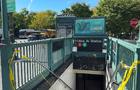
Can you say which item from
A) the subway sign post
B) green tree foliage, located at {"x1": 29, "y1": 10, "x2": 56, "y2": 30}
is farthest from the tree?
the subway sign post

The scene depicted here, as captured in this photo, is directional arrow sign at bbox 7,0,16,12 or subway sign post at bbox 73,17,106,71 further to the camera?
subway sign post at bbox 73,17,106,71

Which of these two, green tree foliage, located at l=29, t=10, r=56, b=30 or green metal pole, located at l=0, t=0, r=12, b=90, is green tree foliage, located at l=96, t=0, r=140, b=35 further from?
green tree foliage, located at l=29, t=10, r=56, b=30

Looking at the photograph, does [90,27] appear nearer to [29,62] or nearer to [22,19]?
[29,62]

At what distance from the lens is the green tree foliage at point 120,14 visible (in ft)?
83.2

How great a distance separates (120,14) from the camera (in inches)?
1002

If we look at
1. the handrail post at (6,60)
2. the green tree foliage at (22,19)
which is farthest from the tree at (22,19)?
the handrail post at (6,60)

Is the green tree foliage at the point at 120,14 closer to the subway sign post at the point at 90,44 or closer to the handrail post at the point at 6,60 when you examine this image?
the subway sign post at the point at 90,44

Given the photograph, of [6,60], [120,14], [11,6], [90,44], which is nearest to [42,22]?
[120,14]

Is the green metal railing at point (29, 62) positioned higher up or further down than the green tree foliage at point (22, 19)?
further down

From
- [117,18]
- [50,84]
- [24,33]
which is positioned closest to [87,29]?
[50,84]

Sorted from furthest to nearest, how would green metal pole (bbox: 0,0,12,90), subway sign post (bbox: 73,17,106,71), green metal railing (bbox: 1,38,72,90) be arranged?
1. subway sign post (bbox: 73,17,106,71)
2. green metal railing (bbox: 1,38,72,90)
3. green metal pole (bbox: 0,0,12,90)

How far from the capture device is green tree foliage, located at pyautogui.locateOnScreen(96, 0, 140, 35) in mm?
25359

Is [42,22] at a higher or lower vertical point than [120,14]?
higher

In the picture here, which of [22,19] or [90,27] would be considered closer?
[90,27]
